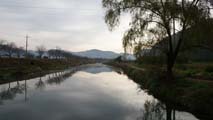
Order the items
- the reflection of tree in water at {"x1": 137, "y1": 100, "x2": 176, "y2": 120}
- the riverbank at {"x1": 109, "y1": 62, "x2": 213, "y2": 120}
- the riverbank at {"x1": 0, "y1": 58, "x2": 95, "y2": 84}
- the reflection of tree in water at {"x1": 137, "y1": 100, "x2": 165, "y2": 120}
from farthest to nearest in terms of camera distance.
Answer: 1. the riverbank at {"x1": 0, "y1": 58, "x2": 95, "y2": 84}
2. the reflection of tree in water at {"x1": 137, "y1": 100, "x2": 165, "y2": 120}
3. the reflection of tree in water at {"x1": 137, "y1": 100, "x2": 176, "y2": 120}
4. the riverbank at {"x1": 109, "y1": 62, "x2": 213, "y2": 120}

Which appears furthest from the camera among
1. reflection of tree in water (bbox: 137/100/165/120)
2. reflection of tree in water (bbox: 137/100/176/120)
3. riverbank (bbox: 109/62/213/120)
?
reflection of tree in water (bbox: 137/100/165/120)

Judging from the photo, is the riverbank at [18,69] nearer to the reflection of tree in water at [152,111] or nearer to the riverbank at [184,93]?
the riverbank at [184,93]

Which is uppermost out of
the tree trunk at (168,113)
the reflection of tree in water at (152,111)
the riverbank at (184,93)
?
the riverbank at (184,93)

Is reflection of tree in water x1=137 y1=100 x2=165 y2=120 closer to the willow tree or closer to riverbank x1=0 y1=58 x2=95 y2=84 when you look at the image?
the willow tree

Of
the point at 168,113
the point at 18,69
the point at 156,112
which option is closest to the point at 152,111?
the point at 156,112

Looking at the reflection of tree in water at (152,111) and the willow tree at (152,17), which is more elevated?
the willow tree at (152,17)

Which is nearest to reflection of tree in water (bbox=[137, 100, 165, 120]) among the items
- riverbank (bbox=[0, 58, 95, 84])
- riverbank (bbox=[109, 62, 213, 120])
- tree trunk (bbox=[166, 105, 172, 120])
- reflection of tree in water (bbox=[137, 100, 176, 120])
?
reflection of tree in water (bbox=[137, 100, 176, 120])

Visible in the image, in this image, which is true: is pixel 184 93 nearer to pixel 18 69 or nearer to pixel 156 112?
pixel 156 112

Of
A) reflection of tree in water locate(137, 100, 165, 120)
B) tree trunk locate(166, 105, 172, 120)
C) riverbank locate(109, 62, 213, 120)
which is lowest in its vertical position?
reflection of tree in water locate(137, 100, 165, 120)

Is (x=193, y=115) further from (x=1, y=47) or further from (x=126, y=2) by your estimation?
(x=1, y=47)

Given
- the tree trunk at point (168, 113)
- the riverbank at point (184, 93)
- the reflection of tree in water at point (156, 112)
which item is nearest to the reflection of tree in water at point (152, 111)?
the reflection of tree in water at point (156, 112)

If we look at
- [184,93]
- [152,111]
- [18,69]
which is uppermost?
[184,93]

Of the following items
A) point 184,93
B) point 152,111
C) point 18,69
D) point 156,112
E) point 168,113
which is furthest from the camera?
point 18,69

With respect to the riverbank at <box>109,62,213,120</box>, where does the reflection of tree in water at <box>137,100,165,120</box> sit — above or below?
below
